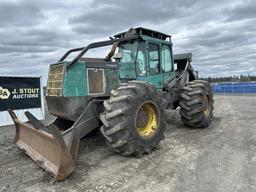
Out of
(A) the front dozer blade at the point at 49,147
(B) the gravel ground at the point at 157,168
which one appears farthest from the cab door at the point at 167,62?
(A) the front dozer blade at the point at 49,147

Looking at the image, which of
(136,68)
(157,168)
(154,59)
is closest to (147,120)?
(157,168)

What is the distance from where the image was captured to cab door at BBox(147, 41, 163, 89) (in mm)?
8086

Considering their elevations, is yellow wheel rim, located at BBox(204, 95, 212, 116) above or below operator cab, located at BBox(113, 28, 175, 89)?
below

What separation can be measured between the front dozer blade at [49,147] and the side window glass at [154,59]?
3377 mm

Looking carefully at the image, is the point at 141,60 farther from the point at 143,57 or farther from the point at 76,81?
the point at 76,81

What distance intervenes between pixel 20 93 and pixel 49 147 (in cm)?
794

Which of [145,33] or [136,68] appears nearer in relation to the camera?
[136,68]

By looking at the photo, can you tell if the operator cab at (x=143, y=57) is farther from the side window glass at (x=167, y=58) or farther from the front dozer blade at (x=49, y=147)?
the front dozer blade at (x=49, y=147)

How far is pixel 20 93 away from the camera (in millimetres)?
12648

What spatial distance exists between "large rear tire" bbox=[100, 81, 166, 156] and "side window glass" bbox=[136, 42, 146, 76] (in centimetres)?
143

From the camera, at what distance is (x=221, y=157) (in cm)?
609

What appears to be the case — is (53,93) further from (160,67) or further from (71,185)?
(160,67)

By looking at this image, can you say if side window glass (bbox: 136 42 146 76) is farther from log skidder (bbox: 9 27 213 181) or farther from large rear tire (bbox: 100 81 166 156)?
large rear tire (bbox: 100 81 166 156)

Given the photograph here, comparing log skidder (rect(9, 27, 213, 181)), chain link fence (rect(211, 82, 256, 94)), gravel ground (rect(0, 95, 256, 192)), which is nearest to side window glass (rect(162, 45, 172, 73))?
log skidder (rect(9, 27, 213, 181))
